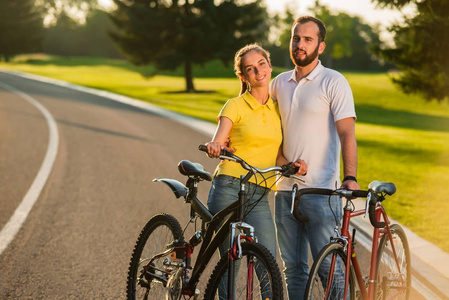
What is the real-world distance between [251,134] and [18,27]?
303 ft

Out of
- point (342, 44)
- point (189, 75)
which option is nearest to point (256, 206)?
point (189, 75)

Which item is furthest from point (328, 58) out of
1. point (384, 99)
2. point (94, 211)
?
point (94, 211)

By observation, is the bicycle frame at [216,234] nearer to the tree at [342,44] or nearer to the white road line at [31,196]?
the white road line at [31,196]

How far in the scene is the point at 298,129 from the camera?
12.6 feet

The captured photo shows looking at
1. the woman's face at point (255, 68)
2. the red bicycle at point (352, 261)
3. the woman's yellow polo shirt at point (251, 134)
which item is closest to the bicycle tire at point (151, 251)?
the woman's yellow polo shirt at point (251, 134)

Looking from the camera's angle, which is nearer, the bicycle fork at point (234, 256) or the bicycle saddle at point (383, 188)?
the bicycle fork at point (234, 256)

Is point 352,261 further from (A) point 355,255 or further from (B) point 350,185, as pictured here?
(B) point 350,185

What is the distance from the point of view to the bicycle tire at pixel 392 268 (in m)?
4.07

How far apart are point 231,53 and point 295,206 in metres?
40.7

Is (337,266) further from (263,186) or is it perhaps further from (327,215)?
(263,186)

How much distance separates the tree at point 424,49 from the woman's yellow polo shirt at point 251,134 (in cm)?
1309

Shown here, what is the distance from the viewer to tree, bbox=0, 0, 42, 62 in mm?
87312

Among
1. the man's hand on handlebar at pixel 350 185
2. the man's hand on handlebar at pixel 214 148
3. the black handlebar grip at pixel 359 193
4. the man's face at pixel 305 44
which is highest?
the man's face at pixel 305 44

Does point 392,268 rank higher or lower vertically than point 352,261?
lower
